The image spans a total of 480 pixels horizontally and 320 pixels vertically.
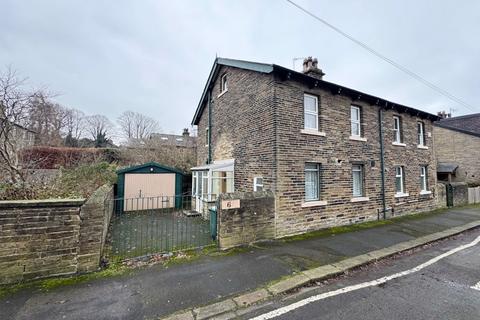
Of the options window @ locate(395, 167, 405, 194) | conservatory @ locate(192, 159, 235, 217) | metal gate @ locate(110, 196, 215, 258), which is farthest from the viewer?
window @ locate(395, 167, 405, 194)

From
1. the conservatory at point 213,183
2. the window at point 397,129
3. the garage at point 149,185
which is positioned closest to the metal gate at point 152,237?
the conservatory at point 213,183

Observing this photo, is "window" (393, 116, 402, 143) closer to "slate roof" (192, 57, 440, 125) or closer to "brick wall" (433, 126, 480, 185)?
"slate roof" (192, 57, 440, 125)

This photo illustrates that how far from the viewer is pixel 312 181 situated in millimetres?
8922

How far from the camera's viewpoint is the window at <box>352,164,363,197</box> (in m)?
10.2

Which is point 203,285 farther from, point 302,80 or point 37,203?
point 302,80

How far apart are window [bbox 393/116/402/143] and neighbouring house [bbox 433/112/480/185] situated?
38.6ft

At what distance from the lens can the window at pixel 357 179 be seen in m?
10.2

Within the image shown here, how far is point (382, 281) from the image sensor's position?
15.4ft

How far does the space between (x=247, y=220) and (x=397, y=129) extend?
10.7 m

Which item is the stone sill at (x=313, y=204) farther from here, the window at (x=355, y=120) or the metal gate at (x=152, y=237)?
the window at (x=355, y=120)

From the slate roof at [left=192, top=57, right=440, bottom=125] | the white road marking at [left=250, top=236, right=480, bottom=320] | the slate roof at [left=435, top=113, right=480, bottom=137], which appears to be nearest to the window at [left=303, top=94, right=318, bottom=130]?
the slate roof at [left=192, top=57, right=440, bottom=125]

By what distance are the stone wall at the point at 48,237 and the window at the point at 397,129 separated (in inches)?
542

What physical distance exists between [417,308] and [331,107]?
7522mm

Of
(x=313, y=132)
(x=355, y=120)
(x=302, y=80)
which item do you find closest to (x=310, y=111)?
(x=313, y=132)
